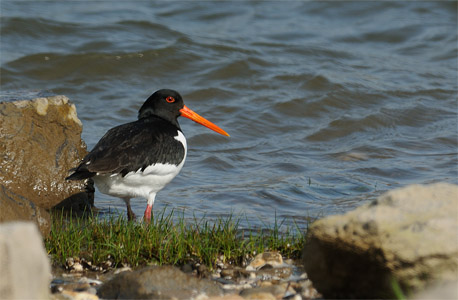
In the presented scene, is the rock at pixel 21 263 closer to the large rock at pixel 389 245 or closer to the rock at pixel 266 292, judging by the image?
the rock at pixel 266 292

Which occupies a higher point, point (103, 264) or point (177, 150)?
point (177, 150)

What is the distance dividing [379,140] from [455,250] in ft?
19.0

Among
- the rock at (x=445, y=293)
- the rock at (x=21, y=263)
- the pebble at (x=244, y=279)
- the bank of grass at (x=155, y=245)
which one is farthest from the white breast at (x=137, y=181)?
the rock at (x=445, y=293)

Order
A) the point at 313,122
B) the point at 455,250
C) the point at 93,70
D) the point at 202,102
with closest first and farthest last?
the point at 455,250 → the point at 313,122 → the point at 202,102 → the point at 93,70

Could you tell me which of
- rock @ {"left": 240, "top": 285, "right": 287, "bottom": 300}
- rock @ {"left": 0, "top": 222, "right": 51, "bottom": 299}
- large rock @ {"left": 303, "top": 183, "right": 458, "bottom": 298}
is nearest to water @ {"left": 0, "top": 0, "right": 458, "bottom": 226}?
rock @ {"left": 240, "top": 285, "right": 287, "bottom": 300}

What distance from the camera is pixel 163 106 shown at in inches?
242

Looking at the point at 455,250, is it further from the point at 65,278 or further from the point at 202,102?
the point at 202,102

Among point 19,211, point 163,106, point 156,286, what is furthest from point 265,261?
point 163,106

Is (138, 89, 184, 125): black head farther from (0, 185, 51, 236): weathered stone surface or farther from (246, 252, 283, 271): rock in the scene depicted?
(246, 252, 283, 271): rock

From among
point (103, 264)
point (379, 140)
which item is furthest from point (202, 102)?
point (103, 264)

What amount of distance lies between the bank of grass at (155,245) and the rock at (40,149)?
3.53 feet

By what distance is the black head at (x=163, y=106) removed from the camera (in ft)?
20.1

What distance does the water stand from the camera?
7.13 m

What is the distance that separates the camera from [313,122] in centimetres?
964
